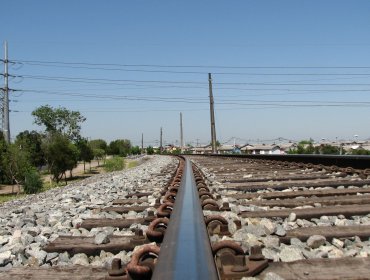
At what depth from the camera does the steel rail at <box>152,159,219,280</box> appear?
1591 millimetres

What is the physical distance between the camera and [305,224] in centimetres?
334

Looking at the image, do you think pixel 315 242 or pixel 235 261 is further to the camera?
pixel 315 242

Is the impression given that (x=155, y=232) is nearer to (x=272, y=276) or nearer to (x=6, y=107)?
(x=272, y=276)

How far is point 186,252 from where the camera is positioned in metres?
1.87

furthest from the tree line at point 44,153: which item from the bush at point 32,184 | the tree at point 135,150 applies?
the tree at point 135,150

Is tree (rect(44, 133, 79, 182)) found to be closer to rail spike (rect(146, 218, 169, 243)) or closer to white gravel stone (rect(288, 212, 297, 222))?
white gravel stone (rect(288, 212, 297, 222))

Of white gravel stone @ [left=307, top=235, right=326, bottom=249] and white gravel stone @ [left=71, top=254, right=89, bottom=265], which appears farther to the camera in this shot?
white gravel stone @ [left=307, top=235, right=326, bottom=249]

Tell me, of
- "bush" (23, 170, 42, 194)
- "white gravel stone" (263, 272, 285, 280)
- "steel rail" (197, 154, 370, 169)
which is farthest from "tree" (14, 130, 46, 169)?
"white gravel stone" (263, 272, 285, 280)

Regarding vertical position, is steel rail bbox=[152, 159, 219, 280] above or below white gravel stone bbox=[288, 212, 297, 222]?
above

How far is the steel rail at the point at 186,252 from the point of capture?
1.59 meters

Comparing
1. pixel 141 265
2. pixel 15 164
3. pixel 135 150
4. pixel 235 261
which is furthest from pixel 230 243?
pixel 135 150

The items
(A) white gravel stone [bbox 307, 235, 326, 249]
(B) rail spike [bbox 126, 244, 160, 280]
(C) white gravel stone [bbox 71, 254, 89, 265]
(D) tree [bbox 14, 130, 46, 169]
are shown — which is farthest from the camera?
(D) tree [bbox 14, 130, 46, 169]

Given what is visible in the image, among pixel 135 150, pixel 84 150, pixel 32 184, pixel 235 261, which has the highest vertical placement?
pixel 135 150

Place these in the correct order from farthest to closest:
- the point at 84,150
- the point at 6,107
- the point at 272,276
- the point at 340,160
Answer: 1. the point at 84,150
2. the point at 6,107
3. the point at 340,160
4. the point at 272,276
